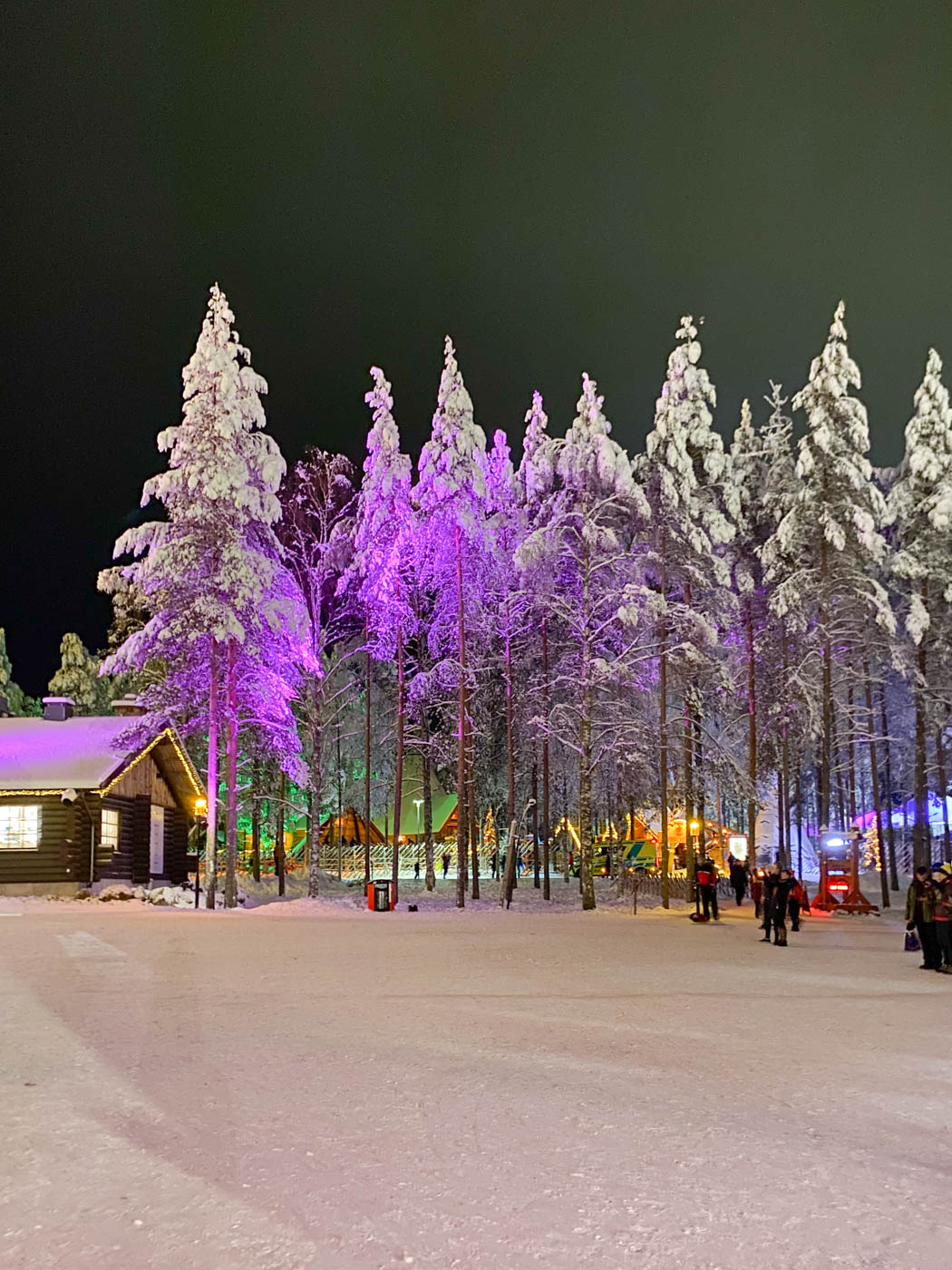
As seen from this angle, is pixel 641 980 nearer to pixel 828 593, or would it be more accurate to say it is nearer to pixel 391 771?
pixel 828 593

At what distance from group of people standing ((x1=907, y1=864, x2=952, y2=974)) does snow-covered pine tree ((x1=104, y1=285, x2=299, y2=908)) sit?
61.5 feet

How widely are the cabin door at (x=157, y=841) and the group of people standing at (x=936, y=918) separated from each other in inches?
1119

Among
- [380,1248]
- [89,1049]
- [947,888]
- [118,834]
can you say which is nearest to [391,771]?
[118,834]

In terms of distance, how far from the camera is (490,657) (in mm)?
36281

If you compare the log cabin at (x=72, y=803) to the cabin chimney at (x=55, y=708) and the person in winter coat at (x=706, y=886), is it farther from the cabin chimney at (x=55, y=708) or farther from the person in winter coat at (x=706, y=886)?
the person in winter coat at (x=706, y=886)

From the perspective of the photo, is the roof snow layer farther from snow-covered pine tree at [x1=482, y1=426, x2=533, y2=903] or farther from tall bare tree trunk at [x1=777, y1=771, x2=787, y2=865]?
tall bare tree trunk at [x1=777, y1=771, x2=787, y2=865]

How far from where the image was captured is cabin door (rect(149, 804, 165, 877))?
39250 millimetres

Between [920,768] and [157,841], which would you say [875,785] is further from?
[157,841]

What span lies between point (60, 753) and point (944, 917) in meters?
27.0

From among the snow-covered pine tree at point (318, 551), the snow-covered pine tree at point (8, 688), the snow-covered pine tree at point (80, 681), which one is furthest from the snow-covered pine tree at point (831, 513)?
the snow-covered pine tree at point (8, 688)

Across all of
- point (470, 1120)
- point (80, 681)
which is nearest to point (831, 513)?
point (470, 1120)

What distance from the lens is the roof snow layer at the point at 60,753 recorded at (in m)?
33.4

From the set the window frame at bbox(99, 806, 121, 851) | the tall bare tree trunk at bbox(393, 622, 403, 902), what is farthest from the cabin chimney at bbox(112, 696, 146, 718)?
the tall bare tree trunk at bbox(393, 622, 403, 902)

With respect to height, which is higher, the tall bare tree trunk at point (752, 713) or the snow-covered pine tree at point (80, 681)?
the snow-covered pine tree at point (80, 681)
